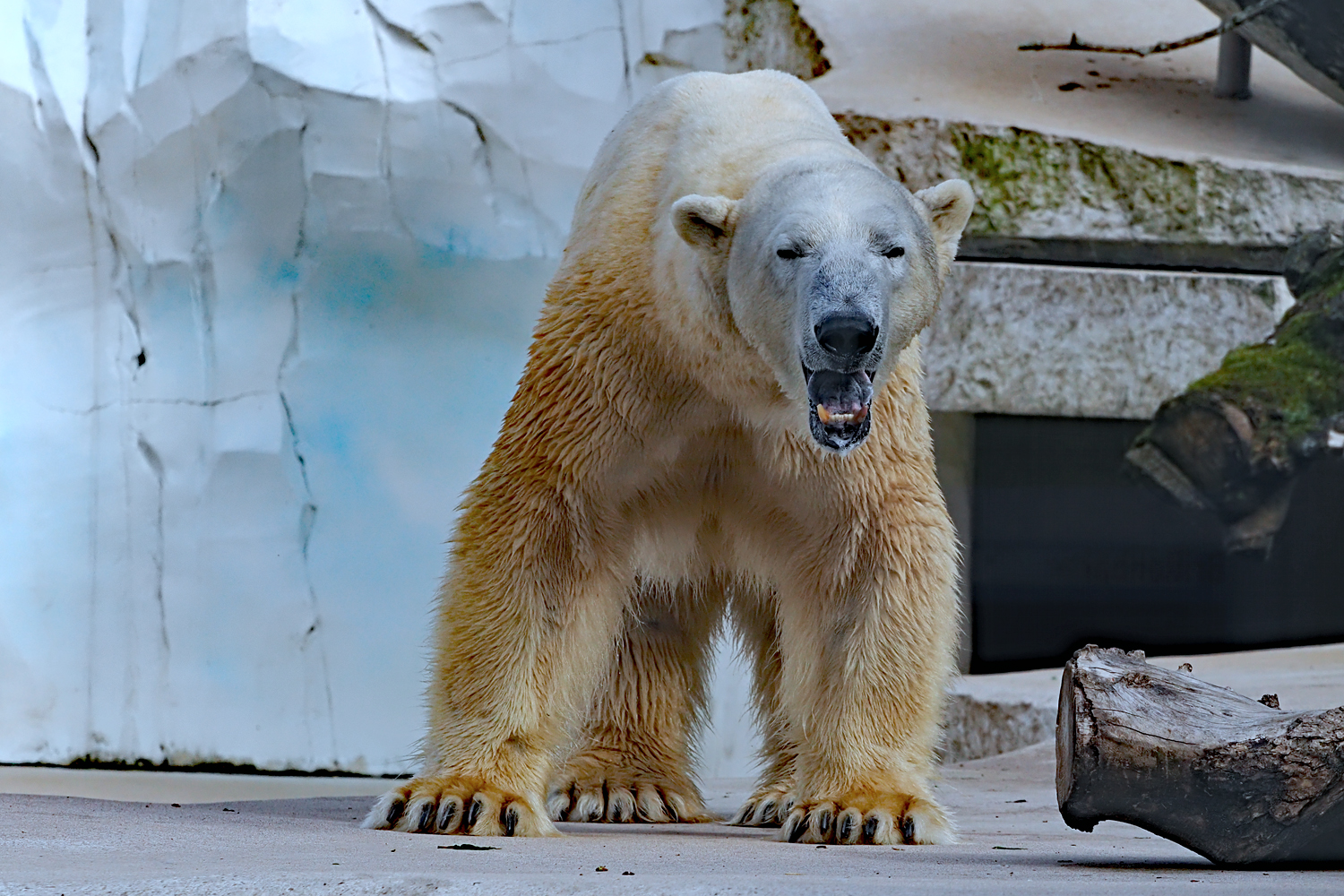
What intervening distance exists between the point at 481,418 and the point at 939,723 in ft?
10.1

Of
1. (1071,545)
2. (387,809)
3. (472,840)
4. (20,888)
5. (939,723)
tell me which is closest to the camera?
(20,888)

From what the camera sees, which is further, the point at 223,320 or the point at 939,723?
the point at 223,320

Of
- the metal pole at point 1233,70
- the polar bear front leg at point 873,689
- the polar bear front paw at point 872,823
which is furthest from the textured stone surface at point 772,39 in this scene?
the polar bear front paw at point 872,823

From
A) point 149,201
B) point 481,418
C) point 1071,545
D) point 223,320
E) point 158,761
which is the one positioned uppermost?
point 149,201

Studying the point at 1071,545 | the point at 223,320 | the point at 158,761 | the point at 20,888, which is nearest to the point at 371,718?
the point at 158,761

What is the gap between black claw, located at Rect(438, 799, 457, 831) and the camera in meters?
2.53

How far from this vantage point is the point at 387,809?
2594 millimetres

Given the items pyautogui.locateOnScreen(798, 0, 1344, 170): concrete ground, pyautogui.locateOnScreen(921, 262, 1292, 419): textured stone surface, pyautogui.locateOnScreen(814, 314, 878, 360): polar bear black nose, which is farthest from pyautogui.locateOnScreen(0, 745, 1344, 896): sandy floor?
pyautogui.locateOnScreen(798, 0, 1344, 170): concrete ground

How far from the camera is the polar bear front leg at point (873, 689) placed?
2.70 meters

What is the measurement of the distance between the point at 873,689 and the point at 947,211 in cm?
82

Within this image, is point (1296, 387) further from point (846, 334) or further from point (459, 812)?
point (459, 812)

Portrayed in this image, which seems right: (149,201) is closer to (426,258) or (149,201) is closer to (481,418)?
(426,258)

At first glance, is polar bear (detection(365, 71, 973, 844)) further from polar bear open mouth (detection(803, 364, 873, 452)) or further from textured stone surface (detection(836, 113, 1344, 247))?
textured stone surface (detection(836, 113, 1344, 247))

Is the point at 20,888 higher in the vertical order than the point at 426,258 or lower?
higher
